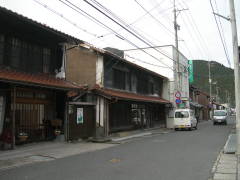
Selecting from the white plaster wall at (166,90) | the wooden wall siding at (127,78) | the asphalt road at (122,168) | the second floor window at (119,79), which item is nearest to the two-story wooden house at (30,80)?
the asphalt road at (122,168)

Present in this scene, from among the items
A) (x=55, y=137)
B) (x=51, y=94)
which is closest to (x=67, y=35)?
(x=51, y=94)

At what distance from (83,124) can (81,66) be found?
17.8 feet

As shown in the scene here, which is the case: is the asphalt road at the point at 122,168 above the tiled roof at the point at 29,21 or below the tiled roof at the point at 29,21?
below

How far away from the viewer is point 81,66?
68.7 feet

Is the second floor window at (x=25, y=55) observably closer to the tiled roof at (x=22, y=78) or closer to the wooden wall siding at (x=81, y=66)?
the tiled roof at (x=22, y=78)

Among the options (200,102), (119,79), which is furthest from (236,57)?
(200,102)

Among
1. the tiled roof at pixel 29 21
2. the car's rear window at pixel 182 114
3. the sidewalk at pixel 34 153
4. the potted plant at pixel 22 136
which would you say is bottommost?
the sidewalk at pixel 34 153

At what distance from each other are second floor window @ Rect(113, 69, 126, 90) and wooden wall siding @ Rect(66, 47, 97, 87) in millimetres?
A: 2480

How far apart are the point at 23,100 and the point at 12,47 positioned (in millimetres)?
2801

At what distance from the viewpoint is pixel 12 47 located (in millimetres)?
14102

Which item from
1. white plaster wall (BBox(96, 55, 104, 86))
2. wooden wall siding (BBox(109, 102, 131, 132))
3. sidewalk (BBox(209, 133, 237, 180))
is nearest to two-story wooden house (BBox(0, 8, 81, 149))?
white plaster wall (BBox(96, 55, 104, 86))

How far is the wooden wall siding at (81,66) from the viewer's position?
20.4 meters

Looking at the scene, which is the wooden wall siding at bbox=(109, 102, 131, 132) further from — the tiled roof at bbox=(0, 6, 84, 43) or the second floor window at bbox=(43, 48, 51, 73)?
the tiled roof at bbox=(0, 6, 84, 43)

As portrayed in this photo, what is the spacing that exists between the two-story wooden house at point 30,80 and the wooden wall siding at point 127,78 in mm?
4951
